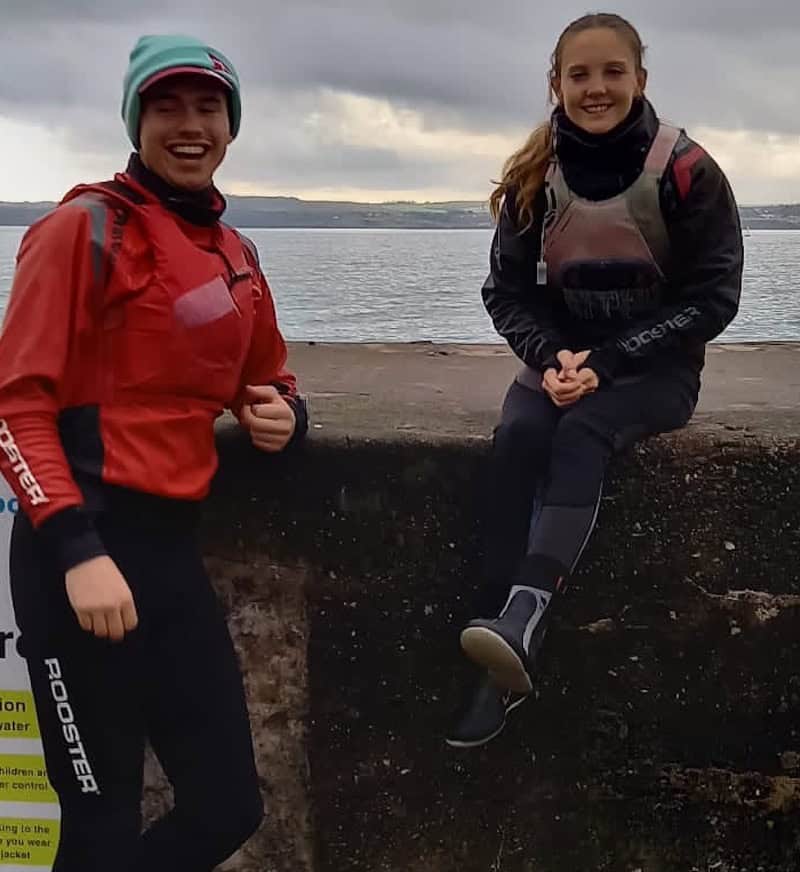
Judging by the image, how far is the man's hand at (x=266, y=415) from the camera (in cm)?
285

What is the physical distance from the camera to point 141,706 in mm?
2490

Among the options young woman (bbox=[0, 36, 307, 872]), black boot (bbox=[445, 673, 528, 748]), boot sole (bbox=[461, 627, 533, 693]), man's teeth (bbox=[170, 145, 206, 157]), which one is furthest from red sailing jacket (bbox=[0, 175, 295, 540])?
black boot (bbox=[445, 673, 528, 748])

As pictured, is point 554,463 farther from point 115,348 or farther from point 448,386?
point 448,386

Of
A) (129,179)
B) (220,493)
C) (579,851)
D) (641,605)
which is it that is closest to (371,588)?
(220,493)

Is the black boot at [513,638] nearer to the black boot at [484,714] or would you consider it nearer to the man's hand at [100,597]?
the black boot at [484,714]

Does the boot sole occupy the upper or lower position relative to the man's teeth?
lower

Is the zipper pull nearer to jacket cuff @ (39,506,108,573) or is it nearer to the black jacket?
the black jacket

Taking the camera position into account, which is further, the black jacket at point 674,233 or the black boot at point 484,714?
the black boot at point 484,714

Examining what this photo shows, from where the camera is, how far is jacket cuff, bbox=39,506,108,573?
2240 millimetres

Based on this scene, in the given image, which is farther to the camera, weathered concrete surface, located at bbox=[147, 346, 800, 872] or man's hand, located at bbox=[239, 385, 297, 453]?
weathered concrete surface, located at bbox=[147, 346, 800, 872]

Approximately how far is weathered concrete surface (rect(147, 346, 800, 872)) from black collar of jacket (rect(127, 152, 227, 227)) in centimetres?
76

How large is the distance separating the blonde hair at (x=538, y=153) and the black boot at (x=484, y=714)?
117 cm

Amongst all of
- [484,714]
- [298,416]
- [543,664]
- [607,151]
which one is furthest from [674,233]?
[484,714]

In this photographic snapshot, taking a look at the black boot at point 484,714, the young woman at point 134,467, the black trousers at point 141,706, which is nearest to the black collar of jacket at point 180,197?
the young woman at point 134,467
